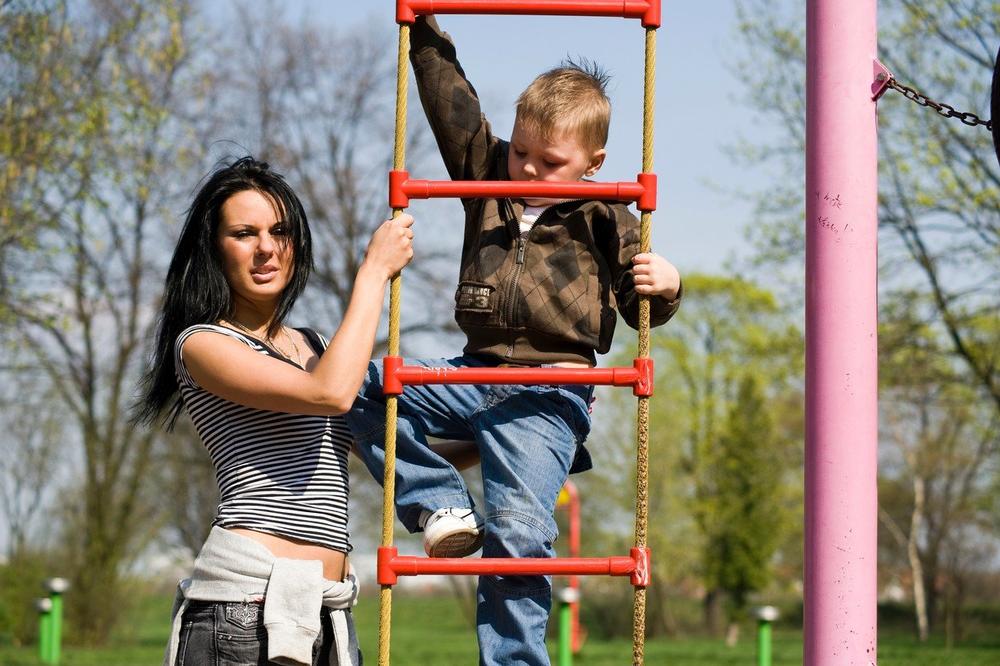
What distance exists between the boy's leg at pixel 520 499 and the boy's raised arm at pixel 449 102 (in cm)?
60

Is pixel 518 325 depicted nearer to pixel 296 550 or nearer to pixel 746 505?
pixel 296 550

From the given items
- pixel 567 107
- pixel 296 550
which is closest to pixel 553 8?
pixel 567 107

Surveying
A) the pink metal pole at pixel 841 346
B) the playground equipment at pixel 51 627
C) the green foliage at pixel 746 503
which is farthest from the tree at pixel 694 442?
the pink metal pole at pixel 841 346

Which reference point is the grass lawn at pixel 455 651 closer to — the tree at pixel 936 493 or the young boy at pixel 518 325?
the tree at pixel 936 493

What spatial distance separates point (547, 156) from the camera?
10.4ft

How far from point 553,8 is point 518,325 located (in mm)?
756

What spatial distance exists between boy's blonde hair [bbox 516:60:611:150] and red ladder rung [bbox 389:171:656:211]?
0.16 meters

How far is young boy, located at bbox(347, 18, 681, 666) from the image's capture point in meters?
3.04

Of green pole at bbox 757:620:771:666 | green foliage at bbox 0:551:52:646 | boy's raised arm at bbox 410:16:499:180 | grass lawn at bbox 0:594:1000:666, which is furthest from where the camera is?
green foliage at bbox 0:551:52:646

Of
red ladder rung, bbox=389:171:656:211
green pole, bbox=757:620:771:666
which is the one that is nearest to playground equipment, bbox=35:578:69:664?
green pole, bbox=757:620:771:666

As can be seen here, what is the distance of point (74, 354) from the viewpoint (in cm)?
2144

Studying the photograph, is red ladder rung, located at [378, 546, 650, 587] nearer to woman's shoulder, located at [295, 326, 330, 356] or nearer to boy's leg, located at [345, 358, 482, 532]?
boy's leg, located at [345, 358, 482, 532]

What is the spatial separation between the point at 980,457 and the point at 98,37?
21.5 m

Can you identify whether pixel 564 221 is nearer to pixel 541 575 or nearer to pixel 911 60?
pixel 541 575
